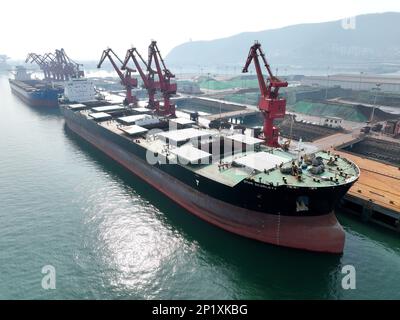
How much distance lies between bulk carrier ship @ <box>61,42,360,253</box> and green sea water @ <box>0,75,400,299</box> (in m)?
1.72

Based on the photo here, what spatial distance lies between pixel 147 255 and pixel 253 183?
14.2 m

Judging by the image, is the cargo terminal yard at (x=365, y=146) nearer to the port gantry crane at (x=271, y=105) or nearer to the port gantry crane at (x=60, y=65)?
the port gantry crane at (x=271, y=105)

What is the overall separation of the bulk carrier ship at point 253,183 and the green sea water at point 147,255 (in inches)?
67.6

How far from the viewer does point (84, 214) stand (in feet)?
127

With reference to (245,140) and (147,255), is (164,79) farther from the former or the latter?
(147,255)

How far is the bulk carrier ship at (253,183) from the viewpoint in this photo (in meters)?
31.0

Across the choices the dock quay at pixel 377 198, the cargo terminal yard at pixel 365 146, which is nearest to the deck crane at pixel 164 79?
the cargo terminal yard at pixel 365 146

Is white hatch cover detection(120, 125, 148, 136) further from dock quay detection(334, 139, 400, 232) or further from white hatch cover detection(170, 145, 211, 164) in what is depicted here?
dock quay detection(334, 139, 400, 232)

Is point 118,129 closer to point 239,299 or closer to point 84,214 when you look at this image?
point 84,214

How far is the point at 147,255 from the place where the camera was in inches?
1224

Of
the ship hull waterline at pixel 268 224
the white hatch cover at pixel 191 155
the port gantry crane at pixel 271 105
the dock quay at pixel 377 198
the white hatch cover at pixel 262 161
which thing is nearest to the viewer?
the ship hull waterline at pixel 268 224

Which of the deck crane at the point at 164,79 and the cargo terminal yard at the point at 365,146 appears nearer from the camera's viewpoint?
the cargo terminal yard at the point at 365,146

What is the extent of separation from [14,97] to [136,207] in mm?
139881
